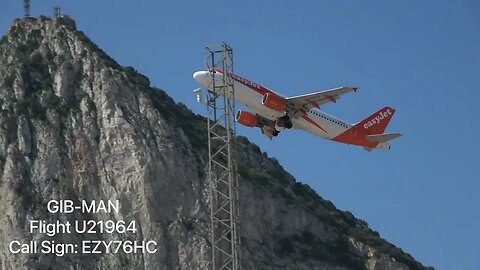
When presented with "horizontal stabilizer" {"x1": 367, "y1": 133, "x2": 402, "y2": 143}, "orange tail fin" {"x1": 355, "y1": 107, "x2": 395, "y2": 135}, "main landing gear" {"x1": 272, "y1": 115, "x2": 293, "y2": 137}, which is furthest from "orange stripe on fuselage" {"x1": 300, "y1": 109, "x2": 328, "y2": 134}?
"orange tail fin" {"x1": 355, "y1": 107, "x2": 395, "y2": 135}

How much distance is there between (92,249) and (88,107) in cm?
2015

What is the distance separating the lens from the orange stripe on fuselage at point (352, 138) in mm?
135500

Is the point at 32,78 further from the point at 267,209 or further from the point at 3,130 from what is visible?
the point at 267,209

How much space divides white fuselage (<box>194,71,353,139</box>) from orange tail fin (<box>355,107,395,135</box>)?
5.75 ft

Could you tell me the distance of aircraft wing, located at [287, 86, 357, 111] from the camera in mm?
126062

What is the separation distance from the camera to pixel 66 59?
17775cm

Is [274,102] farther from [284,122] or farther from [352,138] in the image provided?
[352,138]

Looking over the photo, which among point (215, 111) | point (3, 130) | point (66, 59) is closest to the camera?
point (215, 111)

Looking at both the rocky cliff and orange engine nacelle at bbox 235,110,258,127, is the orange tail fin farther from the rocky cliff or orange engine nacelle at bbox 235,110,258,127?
the rocky cliff

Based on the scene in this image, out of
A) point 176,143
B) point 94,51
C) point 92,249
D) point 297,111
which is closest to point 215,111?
point 297,111

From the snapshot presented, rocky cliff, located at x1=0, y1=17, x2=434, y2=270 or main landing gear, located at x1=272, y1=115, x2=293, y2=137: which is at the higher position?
rocky cliff, located at x1=0, y1=17, x2=434, y2=270

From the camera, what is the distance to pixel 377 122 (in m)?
141

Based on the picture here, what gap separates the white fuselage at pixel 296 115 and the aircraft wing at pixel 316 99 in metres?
1.01

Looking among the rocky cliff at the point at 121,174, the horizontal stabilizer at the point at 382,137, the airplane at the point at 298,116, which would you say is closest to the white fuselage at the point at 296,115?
the airplane at the point at 298,116
